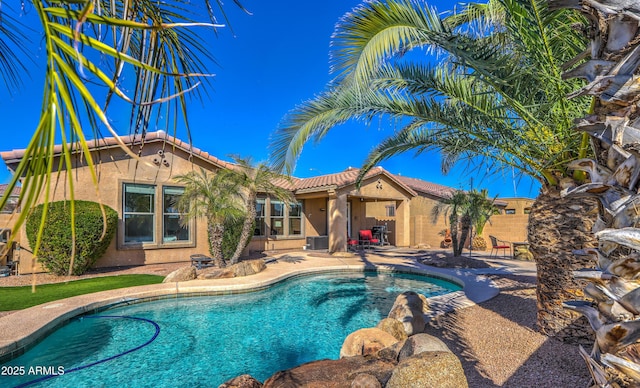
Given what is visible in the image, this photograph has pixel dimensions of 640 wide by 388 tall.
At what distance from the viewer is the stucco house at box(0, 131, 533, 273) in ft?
43.0

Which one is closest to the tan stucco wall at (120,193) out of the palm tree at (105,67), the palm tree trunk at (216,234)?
the palm tree trunk at (216,234)

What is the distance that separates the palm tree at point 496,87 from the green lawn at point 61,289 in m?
8.69

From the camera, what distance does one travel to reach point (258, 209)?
751 inches

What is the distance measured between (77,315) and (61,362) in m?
1.98

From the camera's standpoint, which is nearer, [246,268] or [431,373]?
[431,373]

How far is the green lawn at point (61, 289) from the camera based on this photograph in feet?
26.7

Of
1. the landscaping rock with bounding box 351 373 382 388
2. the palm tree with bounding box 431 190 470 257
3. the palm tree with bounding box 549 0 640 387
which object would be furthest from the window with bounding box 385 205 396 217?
the palm tree with bounding box 549 0 640 387

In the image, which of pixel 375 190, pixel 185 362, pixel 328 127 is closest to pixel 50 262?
pixel 185 362

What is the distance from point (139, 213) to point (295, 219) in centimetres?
929

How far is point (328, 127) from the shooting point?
25.9 feet

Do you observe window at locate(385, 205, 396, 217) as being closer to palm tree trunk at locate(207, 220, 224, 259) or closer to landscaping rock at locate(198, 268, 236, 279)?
palm tree trunk at locate(207, 220, 224, 259)

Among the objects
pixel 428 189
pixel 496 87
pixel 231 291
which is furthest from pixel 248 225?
pixel 428 189

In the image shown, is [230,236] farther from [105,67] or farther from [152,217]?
[105,67]

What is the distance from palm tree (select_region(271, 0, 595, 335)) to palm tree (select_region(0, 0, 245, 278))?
3458 millimetres
